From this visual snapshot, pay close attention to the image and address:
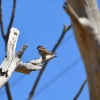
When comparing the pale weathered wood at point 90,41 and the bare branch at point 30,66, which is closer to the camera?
the pale weathered wood at point 90,41

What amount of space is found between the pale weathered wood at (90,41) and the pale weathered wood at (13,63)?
0.65 meters

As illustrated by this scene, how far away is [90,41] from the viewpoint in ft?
5.09

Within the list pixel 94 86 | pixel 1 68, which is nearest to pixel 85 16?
pixel 94 86

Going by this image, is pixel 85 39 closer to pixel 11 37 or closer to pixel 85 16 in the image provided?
pixel 85 16

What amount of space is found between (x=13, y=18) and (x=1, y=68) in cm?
41

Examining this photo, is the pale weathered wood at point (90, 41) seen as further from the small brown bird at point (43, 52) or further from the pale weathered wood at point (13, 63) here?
the small brown bird at point (43, 52)

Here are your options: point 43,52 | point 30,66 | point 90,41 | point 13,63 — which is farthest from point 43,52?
point 90,41

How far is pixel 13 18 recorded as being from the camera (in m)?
2.36

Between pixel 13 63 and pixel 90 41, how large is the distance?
77 centimetres

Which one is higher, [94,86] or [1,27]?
[1,27]

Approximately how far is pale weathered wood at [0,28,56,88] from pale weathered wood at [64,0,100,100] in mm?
645

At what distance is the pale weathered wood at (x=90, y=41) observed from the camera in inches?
58.9

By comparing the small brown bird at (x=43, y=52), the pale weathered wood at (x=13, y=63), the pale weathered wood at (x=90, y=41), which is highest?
the small brown bird at (x=43, y=52)

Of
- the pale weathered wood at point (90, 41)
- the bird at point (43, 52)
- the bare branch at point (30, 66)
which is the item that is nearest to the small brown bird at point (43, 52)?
the bird at point (43, 52)
